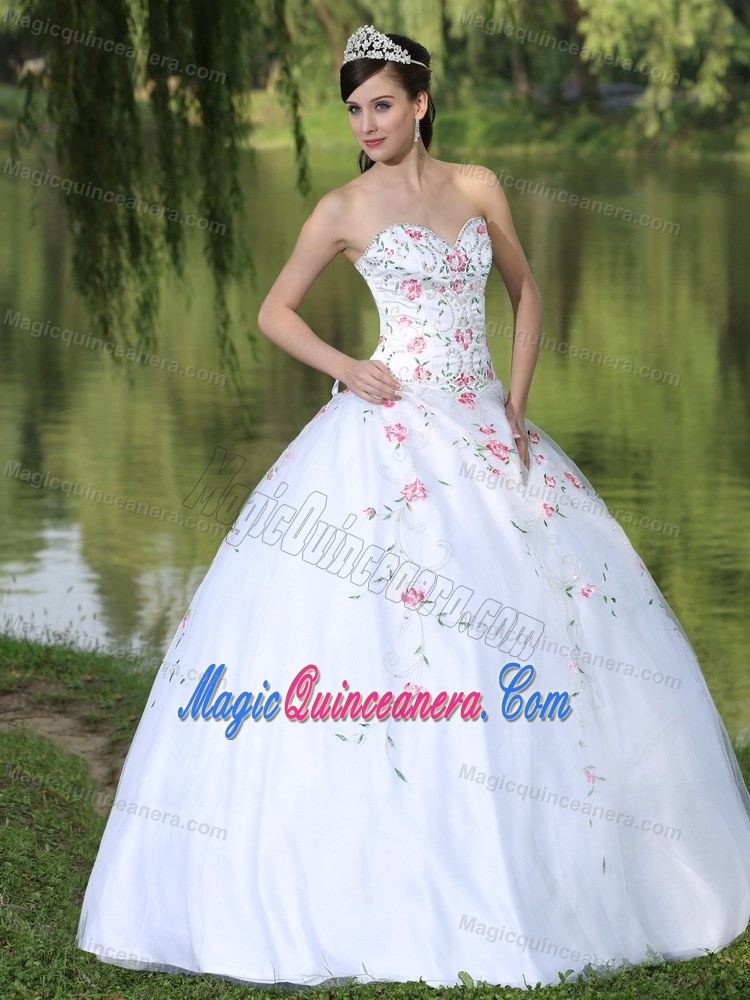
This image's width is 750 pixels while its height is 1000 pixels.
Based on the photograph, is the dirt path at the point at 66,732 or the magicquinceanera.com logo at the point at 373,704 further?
the dirt path at the point at 66,732

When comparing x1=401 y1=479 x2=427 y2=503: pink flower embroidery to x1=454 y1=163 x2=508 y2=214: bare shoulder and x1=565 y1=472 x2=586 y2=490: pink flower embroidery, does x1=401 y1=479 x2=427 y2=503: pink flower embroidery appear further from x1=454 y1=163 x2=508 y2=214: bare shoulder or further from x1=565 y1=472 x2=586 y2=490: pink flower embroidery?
x1=454 y1=163 x2=508 y2=214: bare shoulder

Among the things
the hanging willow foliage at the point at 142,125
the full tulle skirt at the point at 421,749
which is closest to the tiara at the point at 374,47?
the full tulle skirt at the point at 421,749

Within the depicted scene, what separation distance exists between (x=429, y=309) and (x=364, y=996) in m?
1.49

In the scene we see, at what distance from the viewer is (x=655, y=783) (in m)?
3.09

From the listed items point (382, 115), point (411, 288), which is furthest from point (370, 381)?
point (382, 115)

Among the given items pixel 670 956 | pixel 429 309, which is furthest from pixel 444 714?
pixel 429 309

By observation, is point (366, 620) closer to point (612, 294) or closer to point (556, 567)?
point (556, 567)

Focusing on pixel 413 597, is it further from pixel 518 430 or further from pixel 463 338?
pixel 463 338

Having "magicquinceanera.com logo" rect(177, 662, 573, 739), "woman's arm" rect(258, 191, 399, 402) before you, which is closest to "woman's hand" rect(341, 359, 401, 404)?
"woman's arm" rect(258, 191, 399, 402)

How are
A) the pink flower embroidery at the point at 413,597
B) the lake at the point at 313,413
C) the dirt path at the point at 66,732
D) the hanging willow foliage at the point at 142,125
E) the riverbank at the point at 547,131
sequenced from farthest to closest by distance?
the riverbank at the point at 547,131
the lake at the point at 313,413
the hanging willow foliage at the point at 142,125
the dirt path at the point at 66,732
the pink flower embroidery at the point at 413,597

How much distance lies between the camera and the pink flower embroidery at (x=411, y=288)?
11.0ft

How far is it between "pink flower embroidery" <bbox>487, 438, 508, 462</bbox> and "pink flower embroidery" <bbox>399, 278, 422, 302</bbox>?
15.2 inches

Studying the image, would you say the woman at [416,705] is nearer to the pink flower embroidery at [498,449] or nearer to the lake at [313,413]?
the pink flower embroidery at [498,449]

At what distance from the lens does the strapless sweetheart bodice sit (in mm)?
3336
